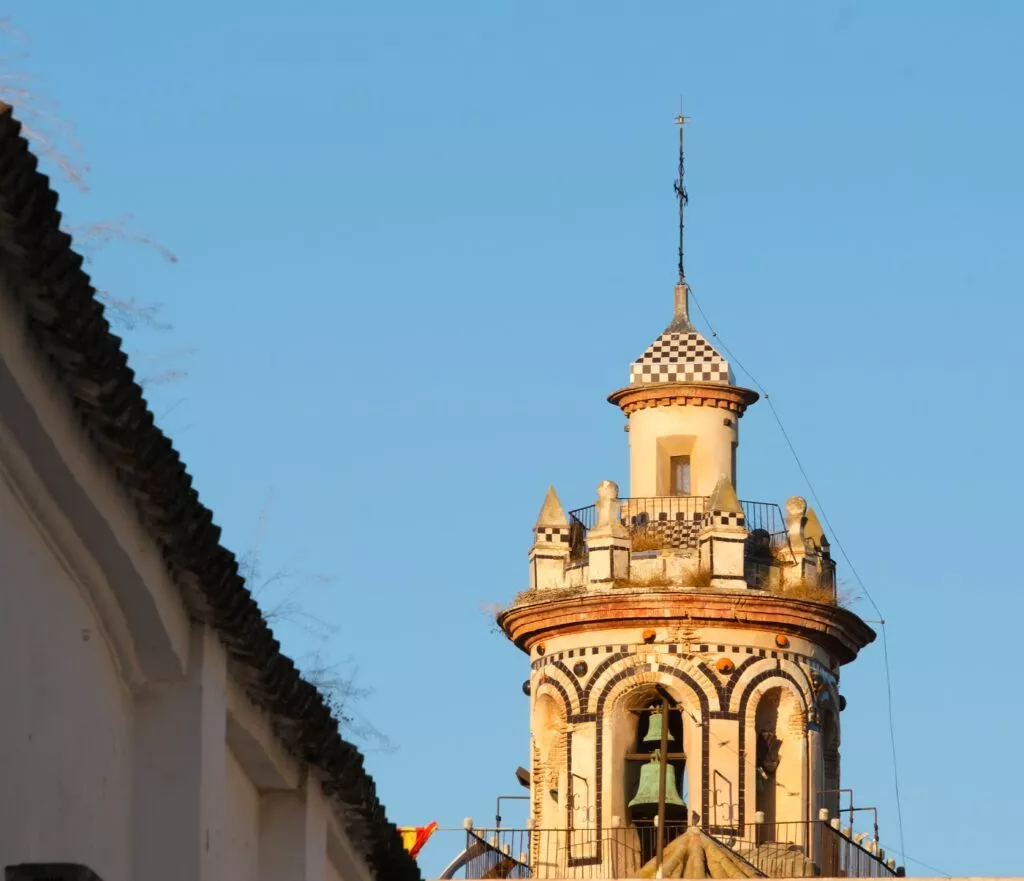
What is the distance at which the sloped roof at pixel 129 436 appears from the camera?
11539 millimetres

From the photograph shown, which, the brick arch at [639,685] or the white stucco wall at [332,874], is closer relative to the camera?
the white stucco wall at [332,874]

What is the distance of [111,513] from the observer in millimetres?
13289

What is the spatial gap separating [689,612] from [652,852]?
288 cm

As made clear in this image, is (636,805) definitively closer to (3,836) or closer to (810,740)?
(810,740)

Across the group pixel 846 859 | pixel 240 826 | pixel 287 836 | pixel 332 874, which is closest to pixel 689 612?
pixel 846 859

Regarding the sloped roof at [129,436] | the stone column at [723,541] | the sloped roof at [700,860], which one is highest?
the stone column at [723,541]

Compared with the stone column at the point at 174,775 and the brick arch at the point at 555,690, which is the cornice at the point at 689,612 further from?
the stone column at the point at 174,775

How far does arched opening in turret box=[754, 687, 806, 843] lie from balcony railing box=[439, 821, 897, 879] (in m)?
0.19

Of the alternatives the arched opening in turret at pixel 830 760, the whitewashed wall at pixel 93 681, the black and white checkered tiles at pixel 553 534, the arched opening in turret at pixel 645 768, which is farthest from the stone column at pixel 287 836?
the arched opening in turret at pixel 830 760

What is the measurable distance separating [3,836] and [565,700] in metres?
31.9

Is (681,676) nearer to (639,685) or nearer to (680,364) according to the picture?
(639,685)

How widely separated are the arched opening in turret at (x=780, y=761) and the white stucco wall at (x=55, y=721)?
2990 cm

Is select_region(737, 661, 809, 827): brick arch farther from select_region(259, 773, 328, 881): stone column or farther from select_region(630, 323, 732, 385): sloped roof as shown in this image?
select_region(259, 773, 328, 881): stone column

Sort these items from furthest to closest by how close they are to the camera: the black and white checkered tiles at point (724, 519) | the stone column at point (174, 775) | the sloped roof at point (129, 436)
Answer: the black and white checkered tiles at point (724, 519) < the stone column at point (174, 775) < the sloped roof at point (129, 436)
